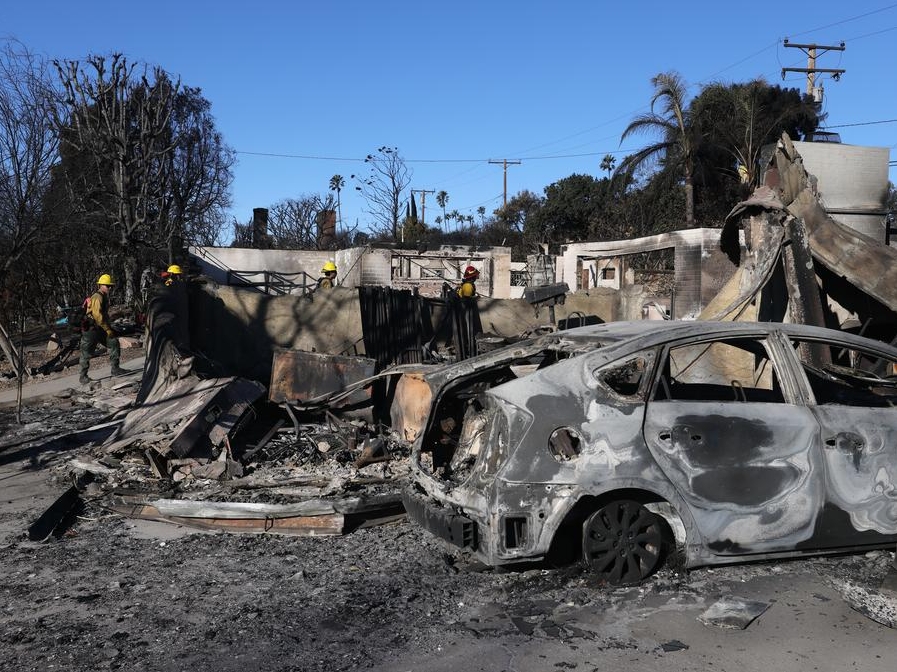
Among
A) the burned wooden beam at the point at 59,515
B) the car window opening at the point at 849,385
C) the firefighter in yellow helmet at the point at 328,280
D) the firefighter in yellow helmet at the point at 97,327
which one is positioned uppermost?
the firefighter in yellow helmet at the point at 328,280

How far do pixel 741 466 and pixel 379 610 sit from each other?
2231 mm

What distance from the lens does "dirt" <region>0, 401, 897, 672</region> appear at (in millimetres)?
3896

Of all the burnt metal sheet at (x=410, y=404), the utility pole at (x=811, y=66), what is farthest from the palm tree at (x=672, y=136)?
the burnt metal sheet at (x=410, y=404)

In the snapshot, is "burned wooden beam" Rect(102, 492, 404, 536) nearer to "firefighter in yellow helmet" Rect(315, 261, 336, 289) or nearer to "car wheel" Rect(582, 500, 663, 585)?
"car wheel" Rect(582, 500, 663, 585)

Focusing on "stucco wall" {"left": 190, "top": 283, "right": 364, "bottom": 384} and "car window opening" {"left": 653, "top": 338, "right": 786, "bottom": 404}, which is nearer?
"car window opening" {"left": 653, "top": 338, "right": 786, "bottom": 404}

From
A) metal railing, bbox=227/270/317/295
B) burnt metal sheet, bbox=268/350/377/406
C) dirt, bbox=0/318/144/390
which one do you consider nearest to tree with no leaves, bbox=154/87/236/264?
metal railing, bbox=227/270/317/295

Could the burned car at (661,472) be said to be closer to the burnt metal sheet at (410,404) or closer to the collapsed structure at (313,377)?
the collapsed structure at (313,377)

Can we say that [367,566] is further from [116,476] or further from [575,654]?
[116,476]

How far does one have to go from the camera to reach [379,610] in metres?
4.50

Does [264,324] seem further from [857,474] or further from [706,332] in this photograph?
[857,474]

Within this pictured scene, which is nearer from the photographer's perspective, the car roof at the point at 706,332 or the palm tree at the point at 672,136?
the car roof at the point at 706,332

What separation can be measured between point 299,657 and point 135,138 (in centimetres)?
2783

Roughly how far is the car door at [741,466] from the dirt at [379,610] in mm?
345

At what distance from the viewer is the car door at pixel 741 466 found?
4.62 m
